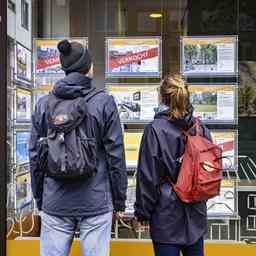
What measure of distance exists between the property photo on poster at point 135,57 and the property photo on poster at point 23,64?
0.66m

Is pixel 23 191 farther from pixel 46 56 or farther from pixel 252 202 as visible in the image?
pixel 252 202

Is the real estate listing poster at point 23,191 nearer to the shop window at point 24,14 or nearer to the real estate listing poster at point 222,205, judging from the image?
the shop window at point 24,14

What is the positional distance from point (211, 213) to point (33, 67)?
6.27 ft

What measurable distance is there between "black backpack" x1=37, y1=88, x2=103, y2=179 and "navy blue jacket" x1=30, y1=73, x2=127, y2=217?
0.07m

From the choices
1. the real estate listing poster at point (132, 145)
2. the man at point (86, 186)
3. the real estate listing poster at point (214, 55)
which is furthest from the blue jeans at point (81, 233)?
the real estate listing poster at point (214, 55)

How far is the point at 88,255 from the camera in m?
3.52

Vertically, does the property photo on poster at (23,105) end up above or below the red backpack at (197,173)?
above

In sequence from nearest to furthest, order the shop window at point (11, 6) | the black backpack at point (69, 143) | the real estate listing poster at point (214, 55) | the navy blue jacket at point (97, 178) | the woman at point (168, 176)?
the black backpack at point (69, 143)
the navy blue jacket at point (97, 178)
the woman at point (168, 176)
the shop window at point (11, 6)
the real estate listing poster at point (214, 55)

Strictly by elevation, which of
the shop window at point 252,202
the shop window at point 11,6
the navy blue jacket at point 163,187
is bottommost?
the shop window at point 252,202

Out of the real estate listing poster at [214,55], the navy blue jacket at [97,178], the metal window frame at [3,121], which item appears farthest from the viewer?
the real estate listing poster at [214,55]

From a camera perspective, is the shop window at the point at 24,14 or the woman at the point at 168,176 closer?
the woman at the point at 168,176

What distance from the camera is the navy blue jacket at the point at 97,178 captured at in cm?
340

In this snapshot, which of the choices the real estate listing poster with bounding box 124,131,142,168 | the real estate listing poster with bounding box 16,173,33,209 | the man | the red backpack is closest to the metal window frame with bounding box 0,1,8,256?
the real estate listing poster with bounding box 16,173,33,209

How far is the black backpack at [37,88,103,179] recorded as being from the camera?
10.7 feet
